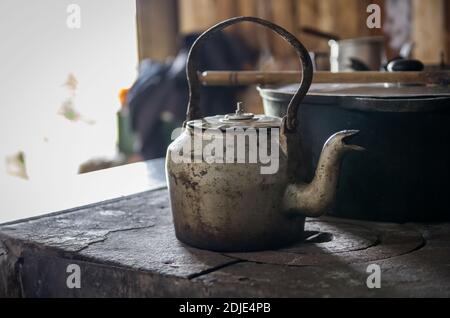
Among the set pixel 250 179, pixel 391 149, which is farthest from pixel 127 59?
pixel 250 179

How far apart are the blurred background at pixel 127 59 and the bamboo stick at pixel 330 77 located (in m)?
2.80

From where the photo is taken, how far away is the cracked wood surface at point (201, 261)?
5.30 ft

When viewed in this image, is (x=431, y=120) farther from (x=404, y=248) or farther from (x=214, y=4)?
(x=214, y=4)

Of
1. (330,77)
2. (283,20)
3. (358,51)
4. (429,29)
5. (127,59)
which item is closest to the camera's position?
(330,77)

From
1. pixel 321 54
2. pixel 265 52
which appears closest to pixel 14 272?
pixel 321 54

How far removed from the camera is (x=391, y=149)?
6.74 ft

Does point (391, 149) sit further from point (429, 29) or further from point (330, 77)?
point (429, 29)

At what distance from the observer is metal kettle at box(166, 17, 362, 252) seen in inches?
70.1

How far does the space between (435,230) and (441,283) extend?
0.46 meters

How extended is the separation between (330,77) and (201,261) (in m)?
0.83

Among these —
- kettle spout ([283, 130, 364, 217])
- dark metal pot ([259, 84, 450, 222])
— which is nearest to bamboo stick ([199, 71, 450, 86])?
dark metal pot ([259, 84, 450, 222])

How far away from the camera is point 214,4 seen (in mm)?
7387

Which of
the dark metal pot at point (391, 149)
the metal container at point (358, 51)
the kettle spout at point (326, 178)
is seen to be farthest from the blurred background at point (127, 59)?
the kettle spout at point (326, 178)

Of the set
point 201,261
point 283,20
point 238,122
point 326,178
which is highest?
point 283,20
